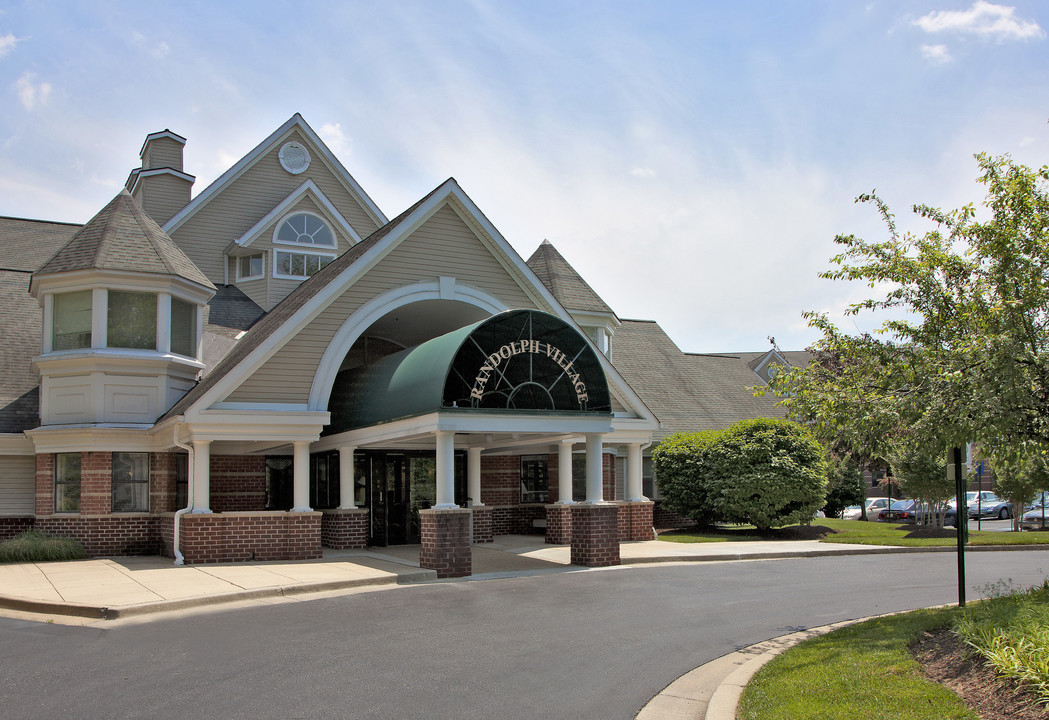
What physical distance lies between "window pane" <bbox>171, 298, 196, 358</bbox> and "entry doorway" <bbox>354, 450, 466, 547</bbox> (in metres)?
4.61

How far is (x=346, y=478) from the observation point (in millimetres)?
19484

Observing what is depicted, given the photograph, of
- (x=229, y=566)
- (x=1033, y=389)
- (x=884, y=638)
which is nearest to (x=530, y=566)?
(x=229, y=566)

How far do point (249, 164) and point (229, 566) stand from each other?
615 inches

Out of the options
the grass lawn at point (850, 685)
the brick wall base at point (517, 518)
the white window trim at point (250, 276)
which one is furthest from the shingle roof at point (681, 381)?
the grass lawn at point (850, 685)

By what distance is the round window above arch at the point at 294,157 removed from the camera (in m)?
28.7

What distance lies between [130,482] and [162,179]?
11.9 meters

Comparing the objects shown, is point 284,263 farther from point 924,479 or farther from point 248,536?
point 924,479

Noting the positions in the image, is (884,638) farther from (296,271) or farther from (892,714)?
(296,271)

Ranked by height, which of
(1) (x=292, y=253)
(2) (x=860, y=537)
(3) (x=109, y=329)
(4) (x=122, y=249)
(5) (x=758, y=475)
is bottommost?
(2) (x=860, y=537)

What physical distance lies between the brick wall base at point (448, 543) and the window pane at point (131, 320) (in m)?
8.57

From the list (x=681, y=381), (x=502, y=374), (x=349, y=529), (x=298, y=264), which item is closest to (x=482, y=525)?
(x=349, y=529)

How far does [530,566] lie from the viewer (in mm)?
17047

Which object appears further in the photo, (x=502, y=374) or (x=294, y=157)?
(x=294, y=157)

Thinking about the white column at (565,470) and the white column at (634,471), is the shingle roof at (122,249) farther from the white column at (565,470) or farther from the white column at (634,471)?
the white column at (634,471)
